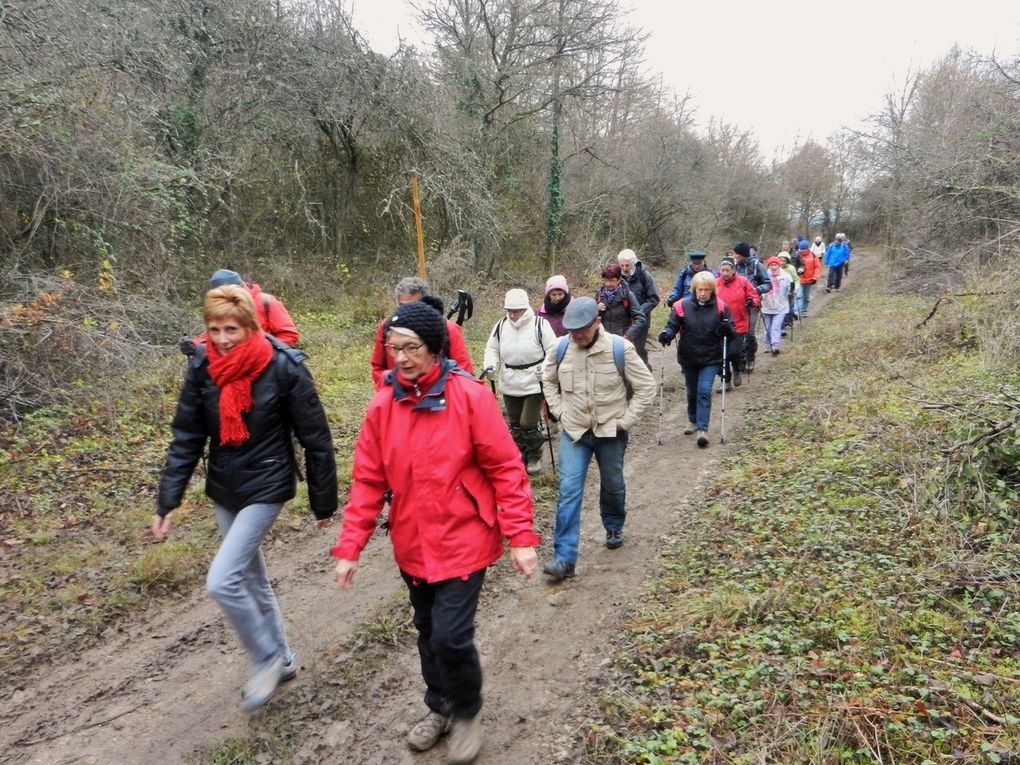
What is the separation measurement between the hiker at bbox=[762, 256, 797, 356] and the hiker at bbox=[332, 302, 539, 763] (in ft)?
35.0

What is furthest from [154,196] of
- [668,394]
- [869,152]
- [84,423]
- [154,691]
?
[869,152]

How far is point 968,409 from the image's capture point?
18.0 feet

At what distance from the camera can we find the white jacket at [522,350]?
6328mm

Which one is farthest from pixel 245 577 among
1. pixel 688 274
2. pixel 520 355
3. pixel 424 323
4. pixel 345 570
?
pixel 688 274

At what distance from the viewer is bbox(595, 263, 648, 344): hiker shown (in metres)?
8.05

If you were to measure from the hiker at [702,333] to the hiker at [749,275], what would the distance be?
2233 millimetres

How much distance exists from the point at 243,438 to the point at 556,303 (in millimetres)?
4118

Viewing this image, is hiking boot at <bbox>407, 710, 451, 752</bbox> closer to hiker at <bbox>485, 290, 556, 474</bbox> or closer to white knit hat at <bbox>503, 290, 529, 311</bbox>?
hiker at <bbox>485, 290, 556, 474</bbox>

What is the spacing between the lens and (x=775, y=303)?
12523 mm

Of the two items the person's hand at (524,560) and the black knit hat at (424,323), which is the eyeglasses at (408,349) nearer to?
the black knit hat at (424,323)

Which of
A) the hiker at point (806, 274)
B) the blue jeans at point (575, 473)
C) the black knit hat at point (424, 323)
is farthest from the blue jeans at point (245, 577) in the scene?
the hiker at point (806, 274)

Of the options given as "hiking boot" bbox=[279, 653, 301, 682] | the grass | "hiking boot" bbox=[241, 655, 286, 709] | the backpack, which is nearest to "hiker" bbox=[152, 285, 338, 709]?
"hiking boot" bbox=[241, 655, 286, 709]

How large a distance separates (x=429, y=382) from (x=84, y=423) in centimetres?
614

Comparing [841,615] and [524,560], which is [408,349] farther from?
[841,615]
